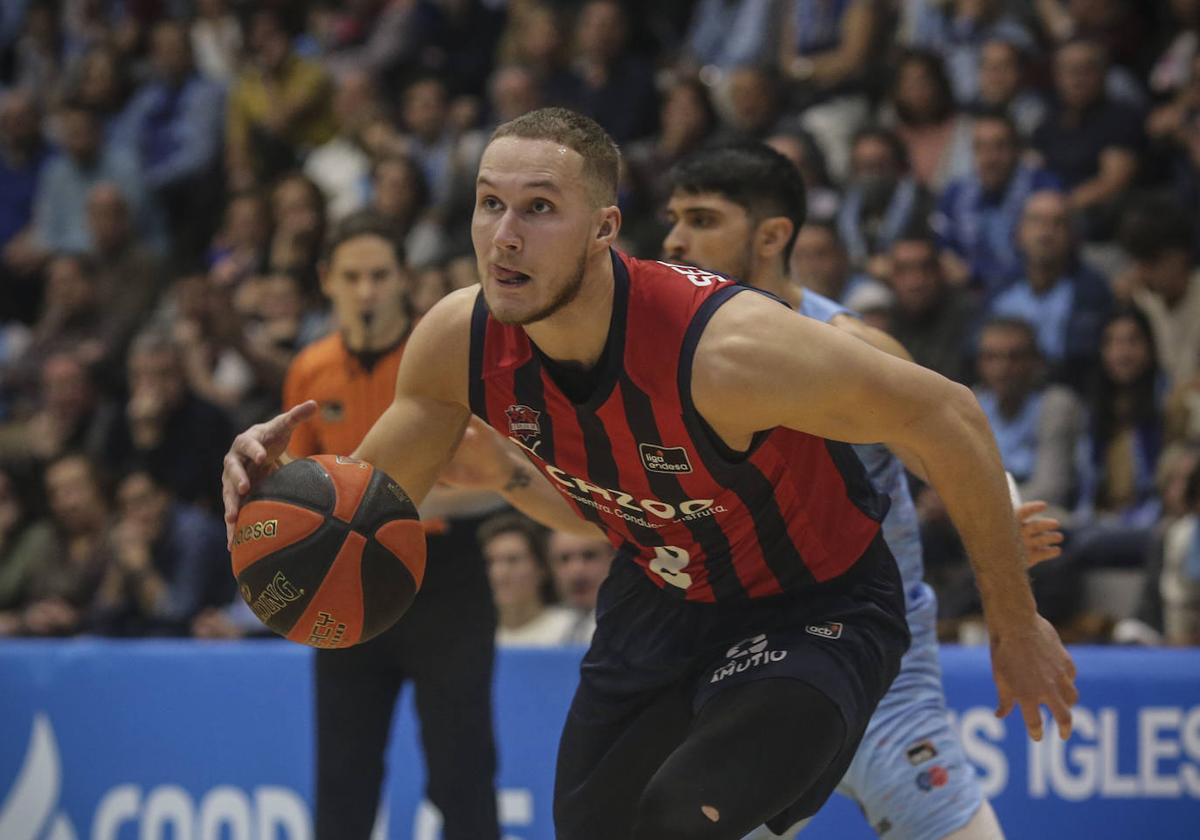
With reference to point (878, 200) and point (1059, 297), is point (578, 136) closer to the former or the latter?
point (1059, 297)

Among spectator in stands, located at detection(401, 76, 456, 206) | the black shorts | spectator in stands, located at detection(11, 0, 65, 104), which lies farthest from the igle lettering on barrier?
spectator in stands, located at detection(11, 0, 65, 104)

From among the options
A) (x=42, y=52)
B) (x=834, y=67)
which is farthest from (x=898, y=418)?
(x=42, y=52)

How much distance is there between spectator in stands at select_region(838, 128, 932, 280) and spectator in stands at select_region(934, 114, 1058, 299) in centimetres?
21

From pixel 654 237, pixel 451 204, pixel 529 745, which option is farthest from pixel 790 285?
pixel 451 204

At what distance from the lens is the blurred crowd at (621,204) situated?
8086 mm

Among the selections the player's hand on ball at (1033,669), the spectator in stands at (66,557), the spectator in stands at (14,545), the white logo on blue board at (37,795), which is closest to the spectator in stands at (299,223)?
the spectator in stands at (66,557)

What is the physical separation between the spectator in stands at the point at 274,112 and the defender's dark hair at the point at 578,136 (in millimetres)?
9020

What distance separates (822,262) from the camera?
28.2 ft

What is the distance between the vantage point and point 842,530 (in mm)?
3990

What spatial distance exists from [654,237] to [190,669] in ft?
12.4

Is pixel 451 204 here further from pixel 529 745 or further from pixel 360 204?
pixel 529 745

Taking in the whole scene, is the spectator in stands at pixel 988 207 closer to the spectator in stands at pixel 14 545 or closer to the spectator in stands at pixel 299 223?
the spectator in stands at pixel 299 223

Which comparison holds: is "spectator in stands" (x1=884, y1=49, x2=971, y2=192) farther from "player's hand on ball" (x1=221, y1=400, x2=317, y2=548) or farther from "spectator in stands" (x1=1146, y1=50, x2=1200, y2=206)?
"player's hand on ball" (x1=221, y1=400, x2=317, y2=548)

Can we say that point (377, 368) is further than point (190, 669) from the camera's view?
No
